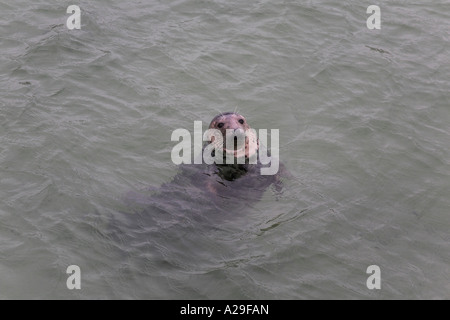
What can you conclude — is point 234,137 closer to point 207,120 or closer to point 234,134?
point 234,134

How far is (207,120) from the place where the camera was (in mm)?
12930

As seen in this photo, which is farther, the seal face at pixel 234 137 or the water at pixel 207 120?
the seal face at pixel 234 137

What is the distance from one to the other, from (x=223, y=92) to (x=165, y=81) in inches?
49.1

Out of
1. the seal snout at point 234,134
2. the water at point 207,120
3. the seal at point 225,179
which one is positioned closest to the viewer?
the water at point 207,120

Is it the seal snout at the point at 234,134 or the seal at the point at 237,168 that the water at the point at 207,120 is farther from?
the seal snout at the point at 234,134

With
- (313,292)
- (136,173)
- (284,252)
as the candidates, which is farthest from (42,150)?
(313,292)

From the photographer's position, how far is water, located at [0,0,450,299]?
9.52 metres

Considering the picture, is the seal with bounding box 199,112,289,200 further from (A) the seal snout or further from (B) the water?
(B) the water

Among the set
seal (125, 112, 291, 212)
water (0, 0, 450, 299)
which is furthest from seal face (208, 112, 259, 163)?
water (0, 0, 450, 299)

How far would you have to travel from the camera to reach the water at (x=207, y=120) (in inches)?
375

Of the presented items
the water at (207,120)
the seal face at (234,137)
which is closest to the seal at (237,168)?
the seal face at (234,137)

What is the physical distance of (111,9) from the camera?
52.6 feet

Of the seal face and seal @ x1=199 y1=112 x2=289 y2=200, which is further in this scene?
seal @ x1=199 y1=112 x2=289 y2=200
